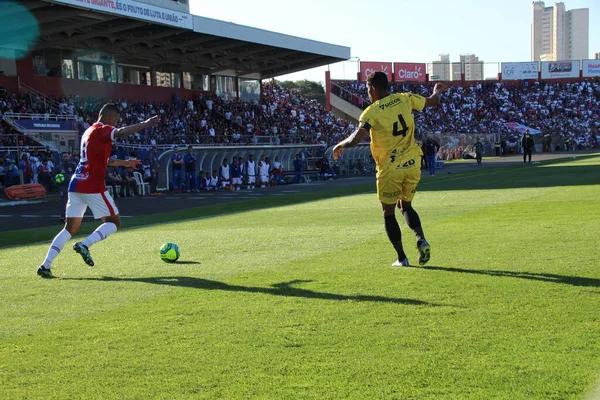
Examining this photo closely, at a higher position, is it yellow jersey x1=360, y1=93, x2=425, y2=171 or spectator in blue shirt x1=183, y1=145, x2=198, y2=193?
yellow jersey x1=360, y1=93, x2=425, y2=171

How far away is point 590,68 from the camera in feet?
283

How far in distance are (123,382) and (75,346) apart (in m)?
1.06

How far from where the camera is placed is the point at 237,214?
702 inches

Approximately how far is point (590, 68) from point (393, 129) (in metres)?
87.1

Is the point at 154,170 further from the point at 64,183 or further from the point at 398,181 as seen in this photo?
the point at 398,181

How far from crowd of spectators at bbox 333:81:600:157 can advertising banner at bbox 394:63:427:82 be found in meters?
2.88

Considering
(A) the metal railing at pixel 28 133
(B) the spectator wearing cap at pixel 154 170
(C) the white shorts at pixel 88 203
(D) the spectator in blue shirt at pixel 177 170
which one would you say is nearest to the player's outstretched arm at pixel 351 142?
(C) the white shorts at pixel 88 203

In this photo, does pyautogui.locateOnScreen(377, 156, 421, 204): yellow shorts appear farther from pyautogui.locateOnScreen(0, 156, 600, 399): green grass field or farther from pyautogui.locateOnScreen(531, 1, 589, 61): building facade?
pyautogui.locateOnScreen(531, 1, 589, 61): building facade

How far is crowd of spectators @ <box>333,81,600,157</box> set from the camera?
230ft

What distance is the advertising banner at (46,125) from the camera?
32094 mm

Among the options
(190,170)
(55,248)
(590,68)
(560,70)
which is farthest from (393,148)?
(590,68)

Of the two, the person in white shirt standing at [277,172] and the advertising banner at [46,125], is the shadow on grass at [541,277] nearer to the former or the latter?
the advertising banner at [46,125]

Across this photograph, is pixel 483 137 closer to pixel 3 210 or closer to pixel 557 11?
pixel 3 210

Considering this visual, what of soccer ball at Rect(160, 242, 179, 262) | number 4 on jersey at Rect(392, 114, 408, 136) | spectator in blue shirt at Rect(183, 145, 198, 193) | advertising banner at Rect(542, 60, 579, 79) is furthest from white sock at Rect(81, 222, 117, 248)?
advertising banner at Rect(542, 60, 579, 79)
